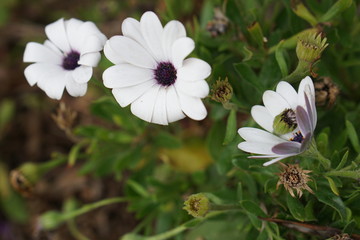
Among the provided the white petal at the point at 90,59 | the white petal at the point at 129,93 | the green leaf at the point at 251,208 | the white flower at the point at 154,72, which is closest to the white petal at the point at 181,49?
the white flower at the point at 154,72

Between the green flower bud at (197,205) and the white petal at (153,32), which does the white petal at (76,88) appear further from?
the green flower bud at (197,205)

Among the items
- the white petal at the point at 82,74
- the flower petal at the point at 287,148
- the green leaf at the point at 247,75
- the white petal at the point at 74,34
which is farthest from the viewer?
the green leaf at the point at 247,75

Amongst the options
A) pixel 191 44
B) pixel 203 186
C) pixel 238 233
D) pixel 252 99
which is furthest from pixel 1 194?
pixel 191 44

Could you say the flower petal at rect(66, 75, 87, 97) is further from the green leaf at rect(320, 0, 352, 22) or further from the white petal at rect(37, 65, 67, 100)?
the green leaf at rect(320, 0, 352, 22)

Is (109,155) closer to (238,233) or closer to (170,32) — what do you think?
(238,233)

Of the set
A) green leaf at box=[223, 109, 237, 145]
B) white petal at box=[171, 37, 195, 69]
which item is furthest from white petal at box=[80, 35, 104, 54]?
green leaf at box=[223, 109, 237, 145]
